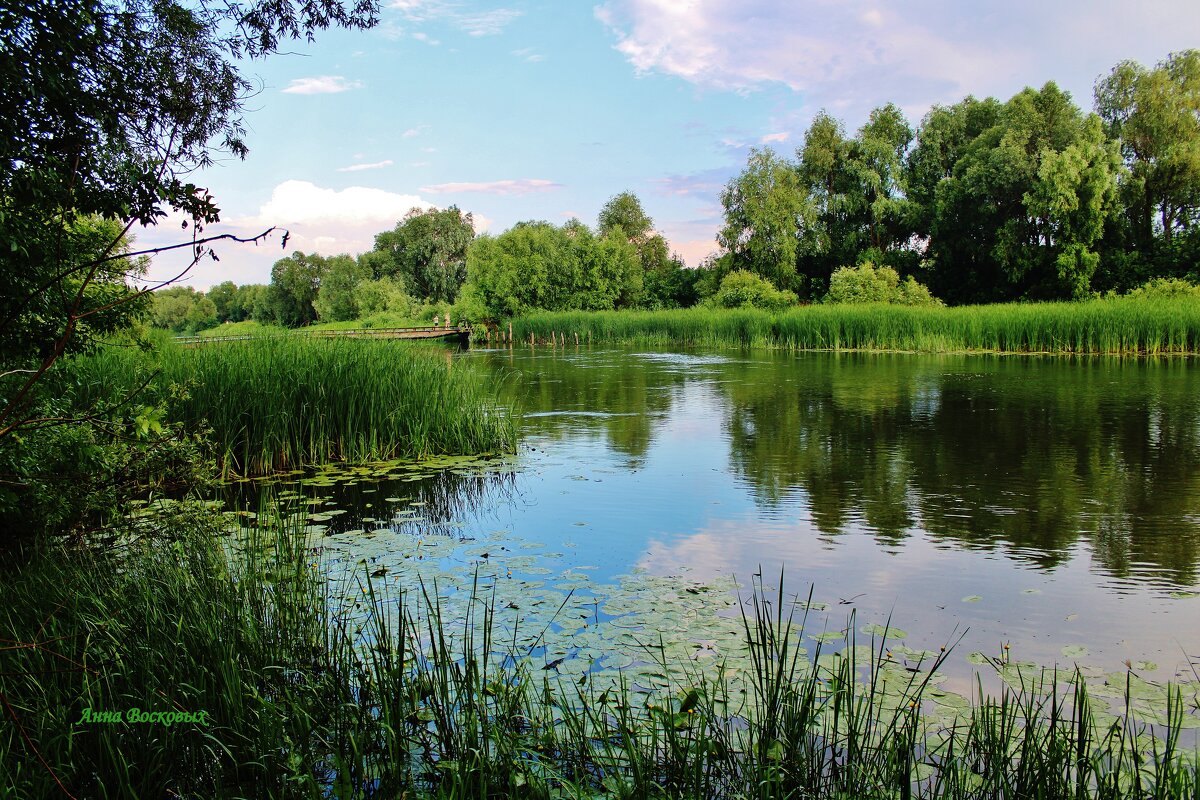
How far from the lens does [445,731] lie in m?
3.08

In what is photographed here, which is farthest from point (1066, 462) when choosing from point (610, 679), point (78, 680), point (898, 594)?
point (78, 680)

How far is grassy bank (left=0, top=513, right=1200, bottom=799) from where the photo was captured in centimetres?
265

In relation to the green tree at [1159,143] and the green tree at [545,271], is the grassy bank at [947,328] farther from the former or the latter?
the green tree at [1159,143]

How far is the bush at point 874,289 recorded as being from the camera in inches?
1683

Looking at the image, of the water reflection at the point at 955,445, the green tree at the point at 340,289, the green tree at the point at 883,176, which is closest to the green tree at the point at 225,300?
the green tree at the point at 340,289

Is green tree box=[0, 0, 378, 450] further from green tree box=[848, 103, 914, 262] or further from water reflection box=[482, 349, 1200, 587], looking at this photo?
green tree box=[848, 103, 914, 262]

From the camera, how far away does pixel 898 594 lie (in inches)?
206

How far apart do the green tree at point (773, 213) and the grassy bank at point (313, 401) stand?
43.0 metres

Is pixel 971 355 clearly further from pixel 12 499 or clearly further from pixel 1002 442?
pixel 12 499

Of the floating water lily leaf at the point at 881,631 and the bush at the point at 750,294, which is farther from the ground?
the bush at the point at 750,294

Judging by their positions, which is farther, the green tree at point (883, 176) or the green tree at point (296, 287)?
the green tree at point (296, 287)

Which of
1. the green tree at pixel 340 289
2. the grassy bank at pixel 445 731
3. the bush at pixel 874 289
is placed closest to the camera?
the grassy bank at pixel 445 731

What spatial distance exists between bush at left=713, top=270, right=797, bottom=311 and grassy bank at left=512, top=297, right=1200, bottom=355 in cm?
553

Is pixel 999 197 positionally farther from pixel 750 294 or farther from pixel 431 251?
pixel 431 251
